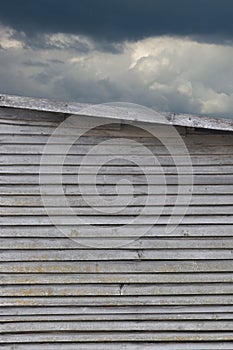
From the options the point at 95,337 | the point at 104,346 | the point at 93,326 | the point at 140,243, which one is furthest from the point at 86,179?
the point at 104,346

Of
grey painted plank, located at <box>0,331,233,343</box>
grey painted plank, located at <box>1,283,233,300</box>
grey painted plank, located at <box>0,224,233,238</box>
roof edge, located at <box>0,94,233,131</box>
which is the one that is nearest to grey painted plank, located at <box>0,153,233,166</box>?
roof edge, located at <box>0,94,233,131</box>

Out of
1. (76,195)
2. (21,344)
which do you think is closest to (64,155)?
(76,195)

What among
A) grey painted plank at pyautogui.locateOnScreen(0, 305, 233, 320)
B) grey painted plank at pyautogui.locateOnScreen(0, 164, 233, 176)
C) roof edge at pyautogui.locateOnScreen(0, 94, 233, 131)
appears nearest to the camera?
roof edge at pyautogui.locateOnScreen(0, 94, 233, 131)

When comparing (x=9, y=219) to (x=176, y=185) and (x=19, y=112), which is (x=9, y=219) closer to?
(x=19, y=112)

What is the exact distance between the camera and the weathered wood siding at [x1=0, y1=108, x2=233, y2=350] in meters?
6.27

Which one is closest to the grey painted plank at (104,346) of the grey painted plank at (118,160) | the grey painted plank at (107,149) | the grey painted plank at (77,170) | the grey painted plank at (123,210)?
the grey painted plank at (123,210)

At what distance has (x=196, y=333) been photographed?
644 centimetres

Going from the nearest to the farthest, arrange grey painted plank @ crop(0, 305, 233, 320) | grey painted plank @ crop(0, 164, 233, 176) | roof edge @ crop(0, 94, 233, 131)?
roof edge @ crop(0, 94, 233, 131)
grey painted plank @ crop(0, 164, 233, 176)
grey painted plank @ crop(0, 305, 233, 320)

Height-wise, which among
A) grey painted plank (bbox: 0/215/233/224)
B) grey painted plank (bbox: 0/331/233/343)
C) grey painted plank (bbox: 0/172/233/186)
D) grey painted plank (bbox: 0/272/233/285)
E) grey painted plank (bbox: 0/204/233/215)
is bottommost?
grey painted plank (bbox: 0/331/233/343)

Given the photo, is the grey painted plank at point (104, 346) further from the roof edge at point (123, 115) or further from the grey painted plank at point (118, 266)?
the roof edge at point (123, 115)

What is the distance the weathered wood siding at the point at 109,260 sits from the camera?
20.6 feet

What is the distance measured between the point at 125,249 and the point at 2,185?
1.51 metres

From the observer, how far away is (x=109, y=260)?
634cm

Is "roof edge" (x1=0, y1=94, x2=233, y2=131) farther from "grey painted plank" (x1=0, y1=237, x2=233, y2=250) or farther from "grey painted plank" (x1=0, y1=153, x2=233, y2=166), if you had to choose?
"grey painted plank" (x1=0, y1=237, x2=233, y2=250)
